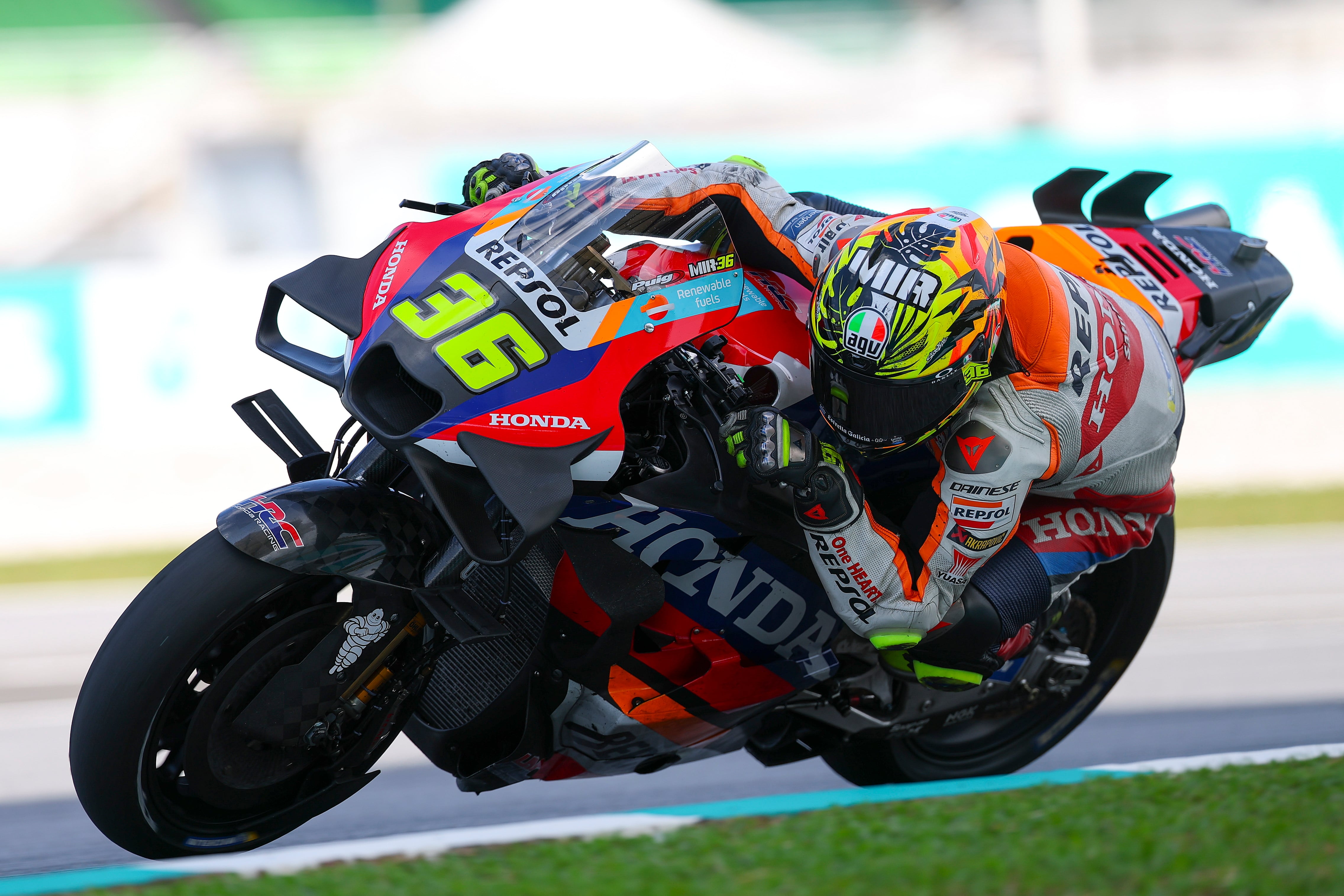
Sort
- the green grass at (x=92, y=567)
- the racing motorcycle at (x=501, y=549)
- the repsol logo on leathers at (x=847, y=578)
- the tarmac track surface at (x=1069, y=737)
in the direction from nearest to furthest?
1. the racing motorcycle at (x=501, y=549)
2. the repsol logo on leathers at (x=847, y=578)
3. the tarmac track surface at (x=1069, y=737)
4. the green grass at (x=92, y=567)

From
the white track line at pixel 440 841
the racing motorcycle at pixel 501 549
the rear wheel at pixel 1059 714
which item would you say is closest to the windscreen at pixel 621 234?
the racing motorcycle at pixel 501 549

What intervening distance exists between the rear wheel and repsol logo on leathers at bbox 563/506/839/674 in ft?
2.36

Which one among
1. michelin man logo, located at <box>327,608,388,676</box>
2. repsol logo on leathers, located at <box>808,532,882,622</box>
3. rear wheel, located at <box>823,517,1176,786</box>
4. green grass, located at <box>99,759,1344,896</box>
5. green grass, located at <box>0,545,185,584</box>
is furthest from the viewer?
green grass, located at <box>0,545,185,584</box>

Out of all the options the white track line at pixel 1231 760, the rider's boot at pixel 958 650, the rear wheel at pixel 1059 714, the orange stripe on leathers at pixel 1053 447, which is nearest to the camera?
the orange stripe on leathers at pixel 1053 447

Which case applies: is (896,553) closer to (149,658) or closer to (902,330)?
(902,330)

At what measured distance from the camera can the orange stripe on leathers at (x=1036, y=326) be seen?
2812mm

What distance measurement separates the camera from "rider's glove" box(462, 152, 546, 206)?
2824 mm

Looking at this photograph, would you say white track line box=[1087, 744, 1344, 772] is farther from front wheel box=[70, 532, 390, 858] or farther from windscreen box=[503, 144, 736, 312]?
front wheel box=[70, 532, 390, 858]

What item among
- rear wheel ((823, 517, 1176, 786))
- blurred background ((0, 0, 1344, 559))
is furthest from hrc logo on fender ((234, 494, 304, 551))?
blurred background ((0, 0, 1344, 559))

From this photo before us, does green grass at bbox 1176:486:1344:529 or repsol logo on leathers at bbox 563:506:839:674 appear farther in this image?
green grass at bbox 1176:486:1344:529

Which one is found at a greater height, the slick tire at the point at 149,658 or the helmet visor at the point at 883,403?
the helmet visor at the point at 883,403

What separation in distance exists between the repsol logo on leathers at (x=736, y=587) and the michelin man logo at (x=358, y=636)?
42 centimetres

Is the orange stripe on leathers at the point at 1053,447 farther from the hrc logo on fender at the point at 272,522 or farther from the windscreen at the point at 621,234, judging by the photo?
the hrc logo on fender at the point at 272,522

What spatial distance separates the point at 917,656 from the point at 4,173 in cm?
1297
